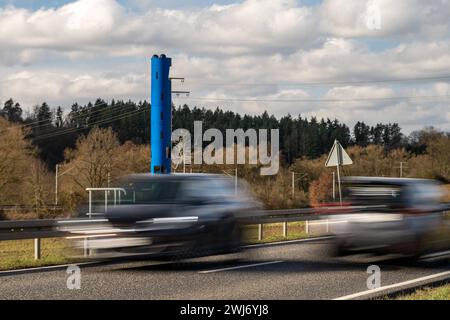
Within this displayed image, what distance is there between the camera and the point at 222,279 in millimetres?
11047

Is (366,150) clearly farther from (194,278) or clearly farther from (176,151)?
(194,278)

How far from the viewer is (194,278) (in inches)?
436

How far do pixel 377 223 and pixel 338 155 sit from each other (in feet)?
33.0

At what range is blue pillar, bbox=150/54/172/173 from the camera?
39.7 meters

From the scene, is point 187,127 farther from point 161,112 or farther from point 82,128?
point 161,112

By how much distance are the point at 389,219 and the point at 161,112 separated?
29.3 m

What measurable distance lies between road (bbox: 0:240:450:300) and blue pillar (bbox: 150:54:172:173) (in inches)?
1005

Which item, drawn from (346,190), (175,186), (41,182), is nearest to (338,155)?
(346,190)

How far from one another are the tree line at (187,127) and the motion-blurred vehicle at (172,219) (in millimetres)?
96836

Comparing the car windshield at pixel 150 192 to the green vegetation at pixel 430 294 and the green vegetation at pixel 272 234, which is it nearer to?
the green vegetation at pixel 272 234

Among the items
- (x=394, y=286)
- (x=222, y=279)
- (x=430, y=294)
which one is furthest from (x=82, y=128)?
(x=430, y=294)

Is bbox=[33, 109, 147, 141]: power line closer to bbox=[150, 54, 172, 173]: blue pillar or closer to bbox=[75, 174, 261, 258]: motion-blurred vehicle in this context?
bbox=[150, 54, 172, 173]: blue pillar

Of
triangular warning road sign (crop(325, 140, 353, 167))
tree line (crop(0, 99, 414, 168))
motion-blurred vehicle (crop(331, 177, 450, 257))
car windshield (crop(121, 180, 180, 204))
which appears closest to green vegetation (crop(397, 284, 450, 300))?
motion-blurred vehicle (crop(331, 177, 450, 257))

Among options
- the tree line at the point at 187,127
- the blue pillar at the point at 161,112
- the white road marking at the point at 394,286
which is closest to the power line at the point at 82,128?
the tree line at the point at 187,127
